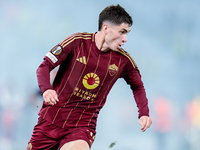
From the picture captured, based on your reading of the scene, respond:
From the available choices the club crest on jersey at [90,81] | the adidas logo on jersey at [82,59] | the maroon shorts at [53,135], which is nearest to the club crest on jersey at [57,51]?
the adidas logo on jersey at [82,59]

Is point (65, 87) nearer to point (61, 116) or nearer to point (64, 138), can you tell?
point (61, 116)

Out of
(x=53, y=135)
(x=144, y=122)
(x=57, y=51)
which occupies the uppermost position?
(x=57, y=51)

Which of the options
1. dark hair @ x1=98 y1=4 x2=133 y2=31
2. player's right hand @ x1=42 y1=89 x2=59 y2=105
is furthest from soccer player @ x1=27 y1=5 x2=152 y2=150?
player's right hand @ x1=42 y1=89 x2=59 y2=105

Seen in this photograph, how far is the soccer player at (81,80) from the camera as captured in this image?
2822 millimetres

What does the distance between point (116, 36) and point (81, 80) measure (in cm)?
50

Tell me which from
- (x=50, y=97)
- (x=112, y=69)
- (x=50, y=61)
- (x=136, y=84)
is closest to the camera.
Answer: (x=50, y=97)

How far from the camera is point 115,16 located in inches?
115

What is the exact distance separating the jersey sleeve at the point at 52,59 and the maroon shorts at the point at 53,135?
1.44 feet

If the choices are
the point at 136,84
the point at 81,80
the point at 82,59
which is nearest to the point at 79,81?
the point at 81,80

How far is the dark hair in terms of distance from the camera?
290 centimetres

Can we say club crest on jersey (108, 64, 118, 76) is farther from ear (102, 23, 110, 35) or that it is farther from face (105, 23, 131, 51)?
ear (102, 23, 110, 35)

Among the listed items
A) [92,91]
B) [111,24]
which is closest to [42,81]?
[92,91]

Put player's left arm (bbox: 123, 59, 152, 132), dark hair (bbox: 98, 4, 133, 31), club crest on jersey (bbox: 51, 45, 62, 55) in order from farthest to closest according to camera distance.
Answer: player's left arm (bbox: 123, 59, 152, 132) → dark hair (bbox: 98, 4, 133, 31) → club crest on jersey (bbox: 51, 45, 62, 55)

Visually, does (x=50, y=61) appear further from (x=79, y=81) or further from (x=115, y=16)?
(x=115, y=16)
